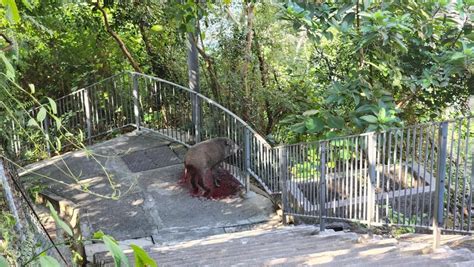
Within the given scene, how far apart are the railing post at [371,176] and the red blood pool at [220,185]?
246 cm

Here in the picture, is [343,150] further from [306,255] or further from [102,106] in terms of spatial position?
[102,106]

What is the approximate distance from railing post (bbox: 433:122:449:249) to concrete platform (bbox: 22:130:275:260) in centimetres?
254

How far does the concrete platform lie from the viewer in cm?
575

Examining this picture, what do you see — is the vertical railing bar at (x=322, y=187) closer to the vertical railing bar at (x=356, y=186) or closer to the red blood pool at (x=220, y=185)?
the vertical railing bar at (x=356, y=186)

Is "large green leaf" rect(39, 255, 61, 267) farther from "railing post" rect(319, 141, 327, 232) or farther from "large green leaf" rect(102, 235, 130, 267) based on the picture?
"railing post" rect(319, 141, 327, 232)

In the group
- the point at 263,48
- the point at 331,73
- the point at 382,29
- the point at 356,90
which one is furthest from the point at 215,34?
the point at 382,29

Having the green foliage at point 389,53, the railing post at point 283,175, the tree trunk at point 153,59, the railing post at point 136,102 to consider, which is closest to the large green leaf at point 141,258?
the green foliage at point 389,53

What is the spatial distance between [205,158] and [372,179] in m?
2.57

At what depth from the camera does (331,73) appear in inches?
328

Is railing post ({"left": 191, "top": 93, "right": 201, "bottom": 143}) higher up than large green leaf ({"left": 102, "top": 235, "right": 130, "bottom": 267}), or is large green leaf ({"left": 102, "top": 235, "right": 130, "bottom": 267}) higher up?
large green leaf ({"left": 102, "top": 235, "right": 130, "bottom": 267})

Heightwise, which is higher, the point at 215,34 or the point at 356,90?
the point at 215,34

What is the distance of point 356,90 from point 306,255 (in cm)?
271

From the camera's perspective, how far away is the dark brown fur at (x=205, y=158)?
6.37 meters

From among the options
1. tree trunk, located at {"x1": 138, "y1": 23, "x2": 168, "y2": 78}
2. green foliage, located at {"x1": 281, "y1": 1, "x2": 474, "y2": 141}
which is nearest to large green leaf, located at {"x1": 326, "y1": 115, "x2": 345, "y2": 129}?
green foliage, located at {"x1": 281, "y1": 1, "x2": 474, "y2": 141}
